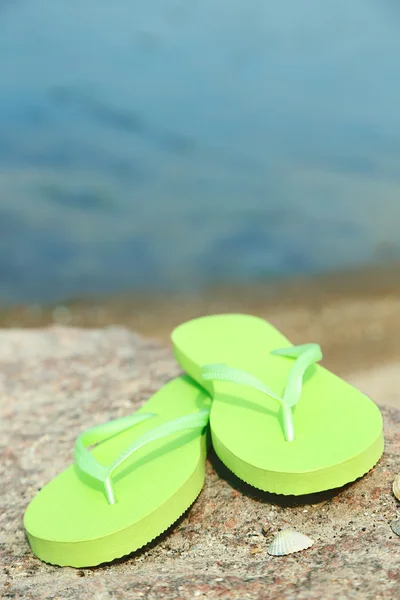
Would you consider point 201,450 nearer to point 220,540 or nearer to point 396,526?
point 220,540

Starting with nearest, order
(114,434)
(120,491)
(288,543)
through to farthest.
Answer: (288,543) < (120,491) < (114,434)

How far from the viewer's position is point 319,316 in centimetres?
390

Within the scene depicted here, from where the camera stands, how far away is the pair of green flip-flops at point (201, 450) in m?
1.12

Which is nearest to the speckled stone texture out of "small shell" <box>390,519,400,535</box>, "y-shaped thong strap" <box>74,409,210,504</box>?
"small shell" <box>390,519,400,535</box>

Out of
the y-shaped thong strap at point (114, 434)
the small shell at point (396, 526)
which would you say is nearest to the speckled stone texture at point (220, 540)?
the small shell at point (396, 526)

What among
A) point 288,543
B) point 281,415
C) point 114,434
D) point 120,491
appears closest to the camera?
point 288,543

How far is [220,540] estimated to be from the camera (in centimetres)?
117

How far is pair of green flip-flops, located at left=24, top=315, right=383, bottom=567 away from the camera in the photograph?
1123mm

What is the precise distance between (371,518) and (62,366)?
1.29 metres

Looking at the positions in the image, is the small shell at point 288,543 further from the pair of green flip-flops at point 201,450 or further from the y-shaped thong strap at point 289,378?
the y-shaped thong strap at point 289,378

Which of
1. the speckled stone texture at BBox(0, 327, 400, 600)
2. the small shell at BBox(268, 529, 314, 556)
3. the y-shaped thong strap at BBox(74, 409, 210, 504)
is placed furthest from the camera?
the y-shaped thong strap at BBox(74, 409, 210, 504)

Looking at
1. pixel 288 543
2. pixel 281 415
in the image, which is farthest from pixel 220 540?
pixel 281 415

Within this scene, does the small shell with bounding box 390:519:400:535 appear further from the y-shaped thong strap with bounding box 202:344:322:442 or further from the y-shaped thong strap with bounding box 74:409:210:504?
the y-shaped thong strap with bounding box 74:409:210:504

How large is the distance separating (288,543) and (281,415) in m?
0.29
